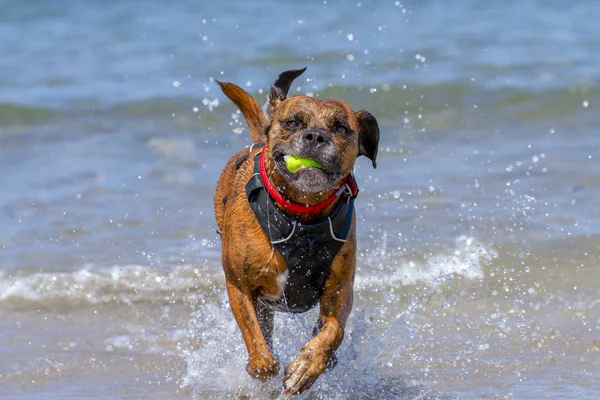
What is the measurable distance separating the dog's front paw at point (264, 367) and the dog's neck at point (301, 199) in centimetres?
74

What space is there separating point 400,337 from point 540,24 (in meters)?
11.8

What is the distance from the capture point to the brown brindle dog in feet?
15.8

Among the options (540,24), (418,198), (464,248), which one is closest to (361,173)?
(418,198)

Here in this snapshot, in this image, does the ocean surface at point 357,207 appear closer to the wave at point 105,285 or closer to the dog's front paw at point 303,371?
the wave at point 105,285

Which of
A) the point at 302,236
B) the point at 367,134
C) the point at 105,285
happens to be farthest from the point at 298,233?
the point at 105,285

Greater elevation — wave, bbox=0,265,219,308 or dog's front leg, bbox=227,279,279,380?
dog's front leg, bbox=227,279,279,380

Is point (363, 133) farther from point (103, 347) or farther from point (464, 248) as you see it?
point (464, 248)

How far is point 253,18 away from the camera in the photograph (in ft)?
58.6

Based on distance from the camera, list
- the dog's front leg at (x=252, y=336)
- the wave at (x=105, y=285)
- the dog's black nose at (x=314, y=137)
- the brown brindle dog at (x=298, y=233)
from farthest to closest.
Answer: the wave at (x=105, y=285) < the dog's front leg at (x=252, y=336) < the brown brindle dog at (x=298, y=233) < the dog's black nose at (x=314, y=137)

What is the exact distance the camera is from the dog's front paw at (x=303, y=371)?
476cm

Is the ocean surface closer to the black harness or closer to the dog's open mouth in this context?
the black harness

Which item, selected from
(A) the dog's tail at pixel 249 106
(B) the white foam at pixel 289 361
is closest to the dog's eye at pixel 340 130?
(A) the dog's tail at pixel 249 106

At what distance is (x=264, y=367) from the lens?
5.02 metres

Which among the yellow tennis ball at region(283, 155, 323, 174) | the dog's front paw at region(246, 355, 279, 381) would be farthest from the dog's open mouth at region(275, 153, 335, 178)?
the dog's front paw at region(246, 355, 279, 381)
